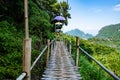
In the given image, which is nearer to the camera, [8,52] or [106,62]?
[8,52]

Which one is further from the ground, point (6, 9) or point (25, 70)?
point (6, 9)

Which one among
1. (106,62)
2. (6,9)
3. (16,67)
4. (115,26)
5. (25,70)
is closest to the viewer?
(25,70)

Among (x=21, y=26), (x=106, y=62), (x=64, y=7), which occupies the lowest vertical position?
(x=106, y=62)

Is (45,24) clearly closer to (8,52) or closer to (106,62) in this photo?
(8,52)

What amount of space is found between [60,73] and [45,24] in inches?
161

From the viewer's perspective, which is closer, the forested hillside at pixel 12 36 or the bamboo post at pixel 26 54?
the bamboo post at pixel 26 54

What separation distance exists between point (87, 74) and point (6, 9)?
12.4 feet

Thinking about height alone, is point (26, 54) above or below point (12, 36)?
below

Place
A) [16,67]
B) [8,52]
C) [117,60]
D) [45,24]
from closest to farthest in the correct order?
[16,67] < [8,52] < [45,24] < [117,60]

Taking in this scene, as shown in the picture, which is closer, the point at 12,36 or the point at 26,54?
the point at 26,54

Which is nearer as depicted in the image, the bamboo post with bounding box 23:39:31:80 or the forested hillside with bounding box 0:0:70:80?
the bamboo post with bounding box 23:39:31:80

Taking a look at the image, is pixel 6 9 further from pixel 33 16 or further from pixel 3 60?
pixel 3 60

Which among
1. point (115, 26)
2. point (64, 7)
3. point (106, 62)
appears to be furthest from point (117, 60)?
point (115, 26)

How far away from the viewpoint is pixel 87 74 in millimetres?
10414
